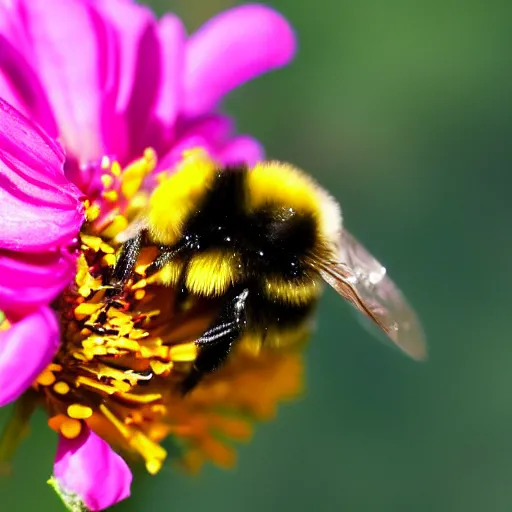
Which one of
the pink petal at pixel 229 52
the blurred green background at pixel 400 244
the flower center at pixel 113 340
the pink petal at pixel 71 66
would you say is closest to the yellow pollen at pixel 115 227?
the flower center at pixel 113 340

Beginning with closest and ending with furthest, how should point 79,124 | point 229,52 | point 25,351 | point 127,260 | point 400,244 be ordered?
point 25,351 < point 127,260 < point 79,124 < point 229,52 < point 400,244

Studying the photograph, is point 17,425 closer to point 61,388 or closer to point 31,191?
point 61,388

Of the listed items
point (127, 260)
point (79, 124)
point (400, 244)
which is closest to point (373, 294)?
point (127, 260)

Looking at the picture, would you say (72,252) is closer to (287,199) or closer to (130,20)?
(287,199)

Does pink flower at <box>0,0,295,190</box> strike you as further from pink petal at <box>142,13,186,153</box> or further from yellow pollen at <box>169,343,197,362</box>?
yellow pollen at <box>169,343,197,362</box>

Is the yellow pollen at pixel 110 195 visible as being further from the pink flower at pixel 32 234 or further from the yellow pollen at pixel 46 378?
the yellow pollen at pixel 46 378

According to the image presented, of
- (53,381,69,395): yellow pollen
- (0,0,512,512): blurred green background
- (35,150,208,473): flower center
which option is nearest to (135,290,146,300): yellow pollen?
(35,150,208,473): flower center
